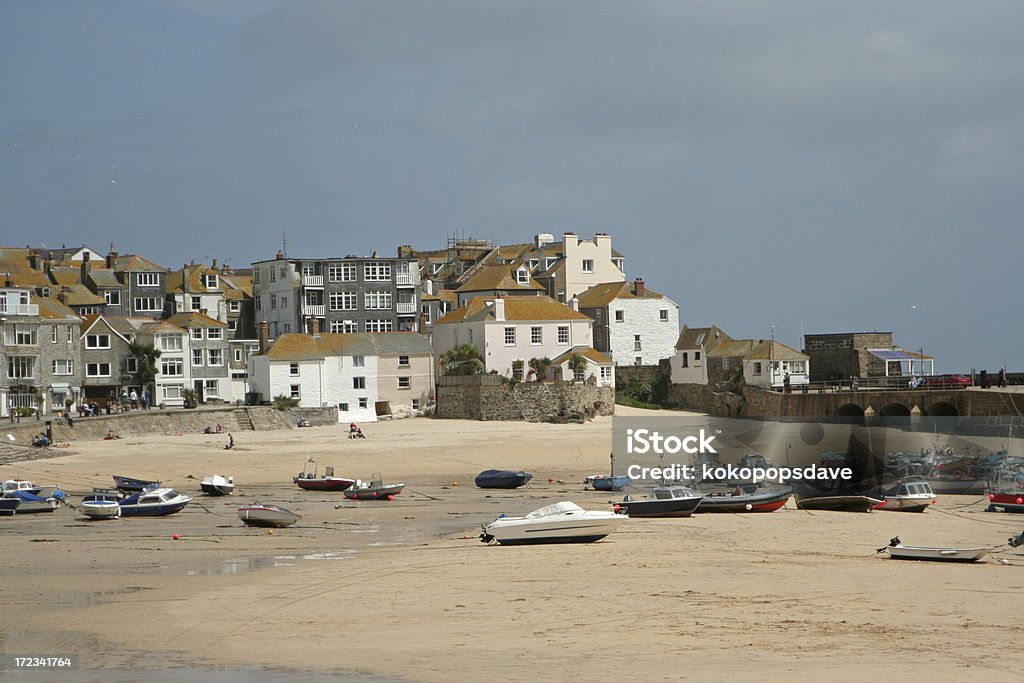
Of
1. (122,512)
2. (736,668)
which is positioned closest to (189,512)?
(122,512)

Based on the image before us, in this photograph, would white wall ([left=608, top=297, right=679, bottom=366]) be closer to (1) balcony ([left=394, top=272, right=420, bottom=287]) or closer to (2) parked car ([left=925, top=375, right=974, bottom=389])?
(1) balcony ([left=394, top=272, right=420, bottom=287])

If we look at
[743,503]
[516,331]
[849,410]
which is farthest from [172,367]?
[743,503]

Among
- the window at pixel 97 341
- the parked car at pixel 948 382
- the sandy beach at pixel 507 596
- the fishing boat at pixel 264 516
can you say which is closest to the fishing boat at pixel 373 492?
the sandy beach at pixel 507 596

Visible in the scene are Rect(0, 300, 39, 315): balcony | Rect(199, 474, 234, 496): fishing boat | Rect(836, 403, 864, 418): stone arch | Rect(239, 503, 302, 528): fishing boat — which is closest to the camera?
Rect(239, 503, 302, 528): fishing boat

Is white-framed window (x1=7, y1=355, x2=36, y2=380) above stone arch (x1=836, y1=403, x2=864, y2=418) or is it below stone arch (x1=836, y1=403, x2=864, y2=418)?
above

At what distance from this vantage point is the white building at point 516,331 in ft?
220

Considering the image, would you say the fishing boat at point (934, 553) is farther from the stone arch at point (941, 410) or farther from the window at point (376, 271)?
the window at point (376, 271)

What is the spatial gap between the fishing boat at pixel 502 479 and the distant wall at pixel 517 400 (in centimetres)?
2138

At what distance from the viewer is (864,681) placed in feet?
48.2

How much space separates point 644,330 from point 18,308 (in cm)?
3528

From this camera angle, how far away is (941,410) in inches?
2258

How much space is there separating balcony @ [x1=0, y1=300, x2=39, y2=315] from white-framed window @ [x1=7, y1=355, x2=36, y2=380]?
2.20 metres

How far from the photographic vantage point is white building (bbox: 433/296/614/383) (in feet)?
220

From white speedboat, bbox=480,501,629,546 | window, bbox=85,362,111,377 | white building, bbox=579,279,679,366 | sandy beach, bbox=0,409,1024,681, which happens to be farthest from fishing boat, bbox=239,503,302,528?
white building, bbox=579,279,679,366
